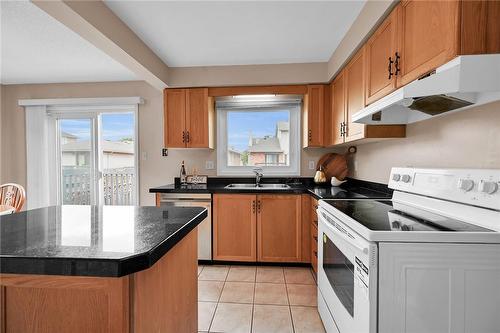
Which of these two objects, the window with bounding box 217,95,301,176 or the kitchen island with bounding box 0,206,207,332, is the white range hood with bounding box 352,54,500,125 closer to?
the kitchen island with bounding box 0,206,207,332

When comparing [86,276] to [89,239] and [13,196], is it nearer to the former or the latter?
[89,239]

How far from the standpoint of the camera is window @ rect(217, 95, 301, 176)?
3207 millimetres

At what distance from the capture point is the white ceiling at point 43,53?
203 cm

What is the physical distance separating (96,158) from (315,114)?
3138mm

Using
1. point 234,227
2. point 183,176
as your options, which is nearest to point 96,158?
point 183,176

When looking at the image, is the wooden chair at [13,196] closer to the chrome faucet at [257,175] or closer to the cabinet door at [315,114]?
the chrome faucet at [257,175]

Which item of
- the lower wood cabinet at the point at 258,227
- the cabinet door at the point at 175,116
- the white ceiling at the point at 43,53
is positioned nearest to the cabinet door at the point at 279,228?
the lower wood cabinet at the point at 258,227

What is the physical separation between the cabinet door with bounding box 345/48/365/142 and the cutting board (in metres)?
0.76

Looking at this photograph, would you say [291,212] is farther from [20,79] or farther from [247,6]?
[20,79]

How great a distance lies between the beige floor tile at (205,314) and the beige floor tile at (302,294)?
0.66 metres

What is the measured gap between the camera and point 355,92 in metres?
2.09

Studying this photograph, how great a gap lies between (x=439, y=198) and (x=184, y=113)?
2624mm

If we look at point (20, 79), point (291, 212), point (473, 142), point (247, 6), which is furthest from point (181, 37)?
point (20, 79)

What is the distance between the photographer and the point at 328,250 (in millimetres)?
1585
